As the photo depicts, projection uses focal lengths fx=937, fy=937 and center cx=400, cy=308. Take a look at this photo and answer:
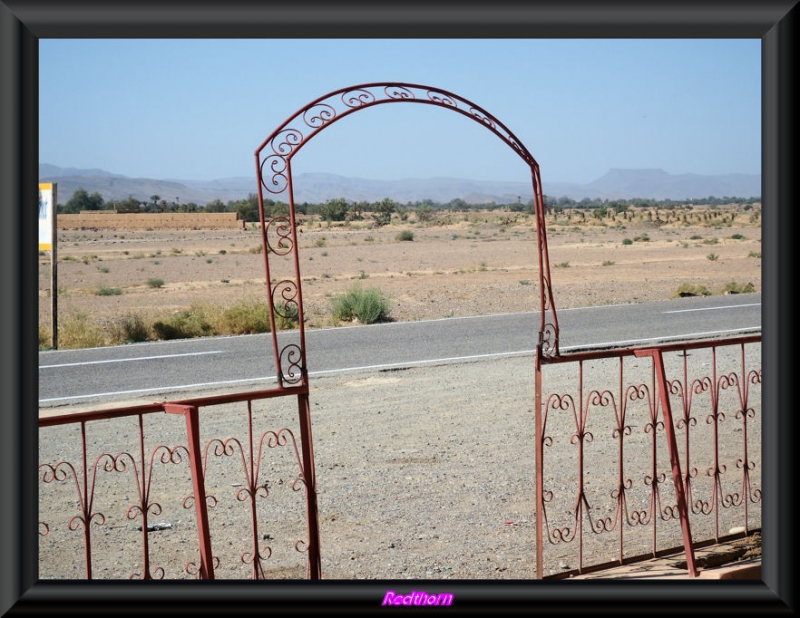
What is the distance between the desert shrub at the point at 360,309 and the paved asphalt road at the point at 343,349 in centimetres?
125

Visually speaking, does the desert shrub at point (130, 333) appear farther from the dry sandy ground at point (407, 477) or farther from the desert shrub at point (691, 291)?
the desert shrub at point (691, 291)

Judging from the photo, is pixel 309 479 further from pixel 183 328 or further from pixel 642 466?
pixel 183 328

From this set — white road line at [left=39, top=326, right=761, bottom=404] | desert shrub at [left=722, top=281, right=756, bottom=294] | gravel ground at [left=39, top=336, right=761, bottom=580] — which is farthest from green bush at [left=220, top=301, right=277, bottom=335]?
desert shrub at [left=722, top=281, right=756, bottom=294]

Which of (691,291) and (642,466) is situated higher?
(691,291)

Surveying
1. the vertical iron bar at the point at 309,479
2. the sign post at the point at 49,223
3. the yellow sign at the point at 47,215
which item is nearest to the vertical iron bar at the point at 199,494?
the vertical iron bar at the point at 309,479

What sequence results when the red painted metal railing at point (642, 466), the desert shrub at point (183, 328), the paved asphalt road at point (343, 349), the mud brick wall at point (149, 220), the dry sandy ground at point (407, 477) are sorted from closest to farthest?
the red painted metal railing at point (642, 466) → the dry sandy ground at point (407, 477) → the paved asphalt road at point (343, 349) → the desert shrub at point (183, 328) → the mud brick wall at point (149, 220)

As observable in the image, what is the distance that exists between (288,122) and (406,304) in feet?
70.8

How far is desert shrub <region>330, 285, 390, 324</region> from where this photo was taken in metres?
22.0

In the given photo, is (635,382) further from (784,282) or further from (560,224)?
(560,224)

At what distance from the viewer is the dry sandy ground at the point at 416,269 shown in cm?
2842

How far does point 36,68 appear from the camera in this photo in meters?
3.58

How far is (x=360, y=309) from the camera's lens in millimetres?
22062

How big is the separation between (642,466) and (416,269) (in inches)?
1350
